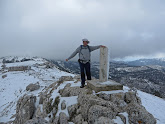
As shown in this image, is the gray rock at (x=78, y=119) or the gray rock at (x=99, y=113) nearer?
the gray rock at (x=99, y=113)

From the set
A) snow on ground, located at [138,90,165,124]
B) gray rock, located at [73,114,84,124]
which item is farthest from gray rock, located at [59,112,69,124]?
snow on ground, located at [138,90,165,124]

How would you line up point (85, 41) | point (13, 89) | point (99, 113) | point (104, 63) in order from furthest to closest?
point (13, 89), point (104, 63), point (85, 41), point (99, 113)

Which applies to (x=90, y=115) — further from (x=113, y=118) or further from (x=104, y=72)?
(x=104, y=72)

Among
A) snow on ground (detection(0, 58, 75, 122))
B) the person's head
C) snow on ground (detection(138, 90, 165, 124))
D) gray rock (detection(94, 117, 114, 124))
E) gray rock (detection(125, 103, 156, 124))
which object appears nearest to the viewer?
gray rock (detection(94, 117, 114, 124))

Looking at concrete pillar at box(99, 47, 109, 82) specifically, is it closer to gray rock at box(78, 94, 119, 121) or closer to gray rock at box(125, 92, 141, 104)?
gray rock at box(125, 92, 141, 104)

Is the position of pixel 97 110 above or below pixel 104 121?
above

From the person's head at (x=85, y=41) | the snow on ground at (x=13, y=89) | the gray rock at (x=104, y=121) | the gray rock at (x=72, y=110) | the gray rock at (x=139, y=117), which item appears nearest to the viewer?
the gray rock at (x=104, y=121)

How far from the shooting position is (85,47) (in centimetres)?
814

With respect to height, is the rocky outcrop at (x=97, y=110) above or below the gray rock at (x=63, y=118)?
above

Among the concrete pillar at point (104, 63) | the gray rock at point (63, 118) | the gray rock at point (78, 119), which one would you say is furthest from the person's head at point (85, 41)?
the gray rock at point (63, 118)

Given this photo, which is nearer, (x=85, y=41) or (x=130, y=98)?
(x=130, y=98)

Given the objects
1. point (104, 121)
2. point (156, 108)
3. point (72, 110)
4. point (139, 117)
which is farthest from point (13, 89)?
point (156, 108)

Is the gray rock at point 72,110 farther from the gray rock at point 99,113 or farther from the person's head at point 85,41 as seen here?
the person's head at point 85,41

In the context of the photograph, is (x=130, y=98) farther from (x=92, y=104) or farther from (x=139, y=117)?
(x=92, y=104)
